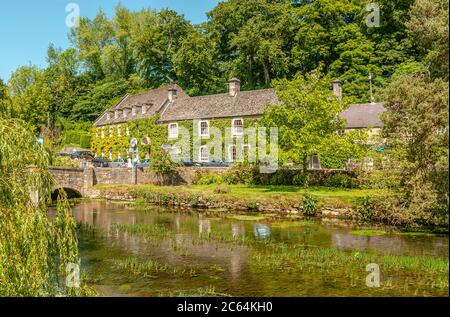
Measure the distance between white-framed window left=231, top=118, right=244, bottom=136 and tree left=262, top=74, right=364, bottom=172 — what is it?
1043 cm

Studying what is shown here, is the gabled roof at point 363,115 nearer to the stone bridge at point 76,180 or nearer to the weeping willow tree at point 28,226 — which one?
the stone bridge at point 76,180

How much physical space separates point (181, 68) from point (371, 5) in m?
28.0

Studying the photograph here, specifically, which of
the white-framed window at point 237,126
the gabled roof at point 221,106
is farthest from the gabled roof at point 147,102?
the white-framed window at point 237,126

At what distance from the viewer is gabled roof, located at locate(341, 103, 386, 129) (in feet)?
139

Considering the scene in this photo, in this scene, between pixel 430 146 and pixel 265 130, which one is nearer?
pixel 430 146

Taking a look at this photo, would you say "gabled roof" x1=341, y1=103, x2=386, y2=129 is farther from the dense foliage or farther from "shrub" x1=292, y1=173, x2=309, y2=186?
"shrub" x1=292, y1=173, x2=309, y2=186

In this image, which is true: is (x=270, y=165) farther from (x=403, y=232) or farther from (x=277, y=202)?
(x=403, y=232)

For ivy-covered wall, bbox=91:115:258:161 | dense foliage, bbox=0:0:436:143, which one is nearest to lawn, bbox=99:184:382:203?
ivy-covered wall, bbox=91:115:258:161

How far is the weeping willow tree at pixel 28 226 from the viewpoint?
28.0ft

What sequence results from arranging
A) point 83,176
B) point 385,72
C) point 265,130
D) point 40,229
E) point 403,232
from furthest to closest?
point 385,72, point 83,176, point 265,130, point 403,232, point 40,229

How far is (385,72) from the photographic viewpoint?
53.8 meters

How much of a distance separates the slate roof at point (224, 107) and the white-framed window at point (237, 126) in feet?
1.87
